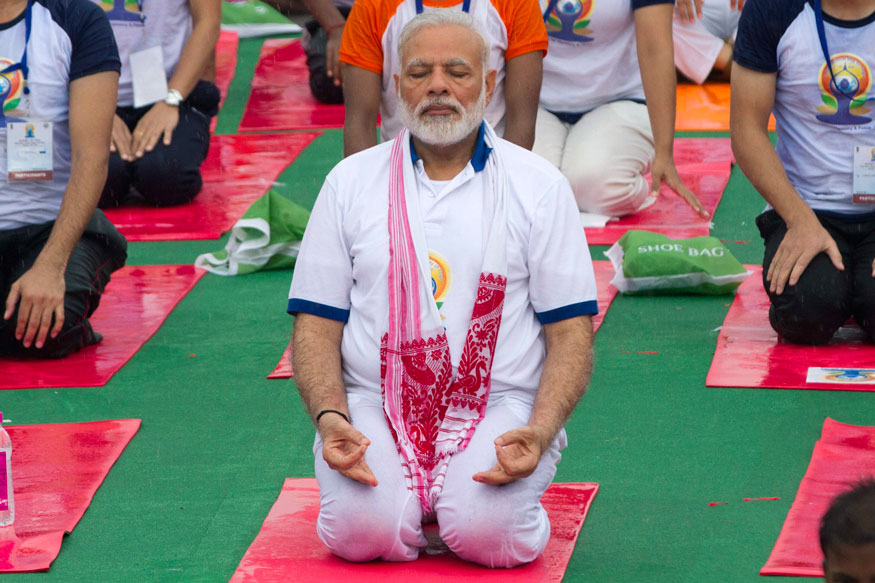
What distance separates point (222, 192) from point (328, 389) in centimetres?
375

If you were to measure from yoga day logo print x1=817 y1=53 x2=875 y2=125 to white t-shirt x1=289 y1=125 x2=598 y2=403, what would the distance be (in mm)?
1622

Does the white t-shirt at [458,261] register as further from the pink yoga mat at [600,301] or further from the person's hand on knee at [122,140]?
the person's hand on knee at [122,140]

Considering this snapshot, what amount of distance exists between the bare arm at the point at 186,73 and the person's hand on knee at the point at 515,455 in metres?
3.56

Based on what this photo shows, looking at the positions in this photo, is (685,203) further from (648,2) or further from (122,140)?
(122,140)

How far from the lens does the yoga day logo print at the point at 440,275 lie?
122 inches

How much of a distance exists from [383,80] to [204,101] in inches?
85.1

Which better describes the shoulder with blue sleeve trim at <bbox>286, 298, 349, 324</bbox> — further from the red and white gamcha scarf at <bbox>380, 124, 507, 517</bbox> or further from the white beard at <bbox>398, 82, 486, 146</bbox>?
the white beard at <bbox>398, 82, 486, 146</bbox>

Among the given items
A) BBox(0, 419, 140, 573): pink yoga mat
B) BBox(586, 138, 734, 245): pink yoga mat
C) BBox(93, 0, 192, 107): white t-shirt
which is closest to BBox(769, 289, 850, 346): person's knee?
BBox(586, 138, 734, 245): pink yoga mat

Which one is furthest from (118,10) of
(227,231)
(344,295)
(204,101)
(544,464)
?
(544,464)

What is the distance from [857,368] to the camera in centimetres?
423

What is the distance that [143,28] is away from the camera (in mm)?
6418

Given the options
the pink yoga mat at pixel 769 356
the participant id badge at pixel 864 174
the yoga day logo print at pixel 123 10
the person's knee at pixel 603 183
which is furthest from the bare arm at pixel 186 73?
the participant id badge at pixel 864 174

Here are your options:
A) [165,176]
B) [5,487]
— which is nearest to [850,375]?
[5,487]

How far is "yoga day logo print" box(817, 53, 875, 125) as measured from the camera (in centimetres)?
439
